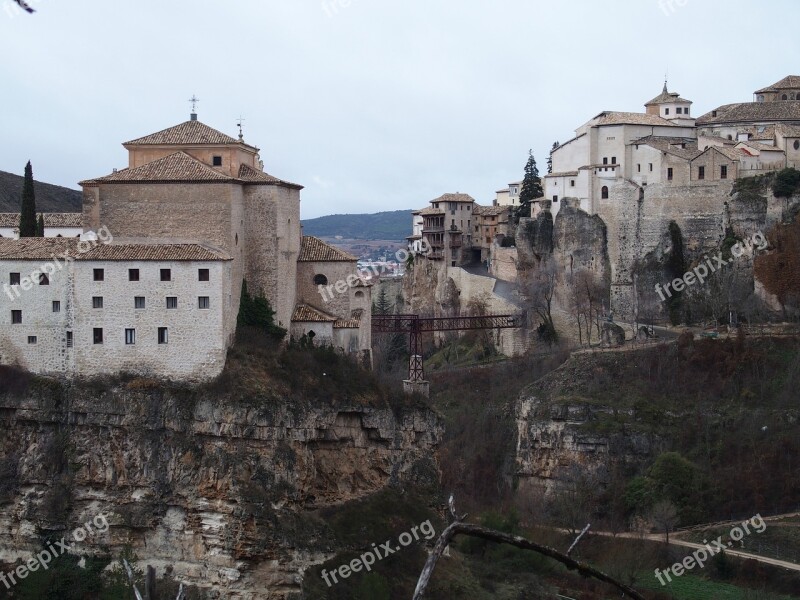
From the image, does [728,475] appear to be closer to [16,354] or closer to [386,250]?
[16,354]

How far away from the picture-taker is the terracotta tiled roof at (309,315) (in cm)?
4556

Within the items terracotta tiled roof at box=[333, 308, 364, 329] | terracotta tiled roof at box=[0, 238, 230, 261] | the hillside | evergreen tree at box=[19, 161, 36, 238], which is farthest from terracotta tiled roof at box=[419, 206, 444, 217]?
terracotta tiled roof at box=[0, 238, 230, 261]

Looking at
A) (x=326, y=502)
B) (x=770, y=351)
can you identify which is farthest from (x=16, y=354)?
(x=770, y=351)

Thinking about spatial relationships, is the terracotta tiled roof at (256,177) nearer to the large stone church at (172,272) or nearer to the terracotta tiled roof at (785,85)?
the large stone church at (172,272)

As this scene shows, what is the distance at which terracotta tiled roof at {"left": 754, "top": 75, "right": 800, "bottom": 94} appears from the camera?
263 feet

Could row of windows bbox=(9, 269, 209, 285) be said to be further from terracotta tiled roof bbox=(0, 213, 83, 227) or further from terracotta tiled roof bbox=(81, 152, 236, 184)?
terracotta tiled roof bbox=(0, 213, 83, 227)

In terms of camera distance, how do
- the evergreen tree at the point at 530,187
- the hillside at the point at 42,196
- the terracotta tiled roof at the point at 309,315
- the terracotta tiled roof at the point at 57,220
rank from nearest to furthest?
the terracotta tiled roof at the point at 309,315
the terracotta tiled roof at the point at 57,220
the evergreen tree at the point at 530,187
the hillside at the point at 42,196

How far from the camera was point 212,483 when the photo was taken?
40750mm

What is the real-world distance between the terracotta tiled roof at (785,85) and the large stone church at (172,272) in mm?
41969

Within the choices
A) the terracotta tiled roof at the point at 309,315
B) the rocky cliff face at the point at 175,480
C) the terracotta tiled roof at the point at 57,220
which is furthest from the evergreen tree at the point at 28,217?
the terracotta tiled roof at the point at 309,315

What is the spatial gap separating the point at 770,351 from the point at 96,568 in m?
33.9

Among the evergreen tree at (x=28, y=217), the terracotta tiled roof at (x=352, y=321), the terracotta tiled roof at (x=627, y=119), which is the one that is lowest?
the terracotta tiled roof at (x=352, y=321)

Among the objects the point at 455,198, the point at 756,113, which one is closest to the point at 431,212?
the point at 455,198

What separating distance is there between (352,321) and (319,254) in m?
2.66
